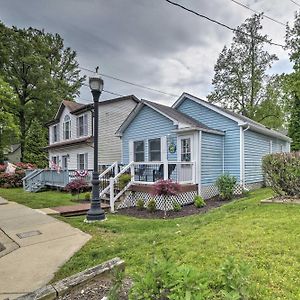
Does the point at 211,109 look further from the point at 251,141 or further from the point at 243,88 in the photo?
the point at 243,88

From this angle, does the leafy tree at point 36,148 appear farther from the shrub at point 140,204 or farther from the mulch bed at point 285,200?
the mulch bed at point 285,200

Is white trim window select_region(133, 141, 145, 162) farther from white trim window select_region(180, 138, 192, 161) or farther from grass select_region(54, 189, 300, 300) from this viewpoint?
grass select_region(54, 189, 300, 300)

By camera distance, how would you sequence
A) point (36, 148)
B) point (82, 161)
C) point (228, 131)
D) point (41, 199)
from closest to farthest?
point (41, 199) → point (228, 131) → point (82, 161) → point (36, 148)

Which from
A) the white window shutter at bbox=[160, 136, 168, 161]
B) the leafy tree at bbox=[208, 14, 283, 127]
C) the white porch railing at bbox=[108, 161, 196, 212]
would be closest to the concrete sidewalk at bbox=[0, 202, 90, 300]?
the white porch railing at bbox=[108, 161, 196, 212]

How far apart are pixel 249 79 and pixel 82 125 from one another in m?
17.3

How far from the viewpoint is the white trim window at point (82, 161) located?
1903 centimetres

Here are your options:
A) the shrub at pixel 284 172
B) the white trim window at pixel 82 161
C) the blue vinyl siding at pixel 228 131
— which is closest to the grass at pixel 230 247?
the shrub at pixel 284 172

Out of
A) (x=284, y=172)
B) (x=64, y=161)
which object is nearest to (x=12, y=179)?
(x=64, y=161)

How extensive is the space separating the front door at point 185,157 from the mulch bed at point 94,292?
8.47m

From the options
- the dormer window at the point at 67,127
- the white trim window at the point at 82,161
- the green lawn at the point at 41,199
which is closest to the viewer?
the green lawn at the point at 41,199

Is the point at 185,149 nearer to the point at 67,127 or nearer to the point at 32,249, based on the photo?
the point at 32,249

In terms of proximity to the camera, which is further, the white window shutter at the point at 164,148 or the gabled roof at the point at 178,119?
the white window shutter at the point at 164,148

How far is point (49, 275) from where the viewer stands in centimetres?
394

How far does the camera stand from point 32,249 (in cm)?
521
